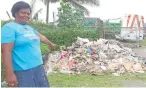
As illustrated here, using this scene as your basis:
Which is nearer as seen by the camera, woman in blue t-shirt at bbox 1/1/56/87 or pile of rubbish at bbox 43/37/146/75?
woman in blue t-shirt at bbox 1/1/56/87

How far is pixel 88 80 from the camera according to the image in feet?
34.3

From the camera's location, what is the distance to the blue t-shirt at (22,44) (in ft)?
15.0

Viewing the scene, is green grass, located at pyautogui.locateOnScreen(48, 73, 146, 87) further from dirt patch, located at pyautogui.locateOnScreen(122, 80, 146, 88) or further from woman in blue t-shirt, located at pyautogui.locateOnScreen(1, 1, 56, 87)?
woman in blue t-shirt, located at pyautogui.locateOnScreen(1, 1, 56, 87)

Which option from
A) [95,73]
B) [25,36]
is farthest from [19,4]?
[95,73]

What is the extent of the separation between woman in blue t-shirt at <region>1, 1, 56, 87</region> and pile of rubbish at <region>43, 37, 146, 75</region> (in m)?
6.92

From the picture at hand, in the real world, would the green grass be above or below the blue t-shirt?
below

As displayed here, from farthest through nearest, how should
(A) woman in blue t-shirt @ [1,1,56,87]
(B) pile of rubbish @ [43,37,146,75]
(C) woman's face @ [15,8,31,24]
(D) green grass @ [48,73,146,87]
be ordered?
1. (B) pile of rubbish @ [43,37,146,75]
2. (D) green grass @ [48,73,146,87]
3. (C) woman's face @ [15,8,31,24]
4. (A) woman in blue t-shirt @ [1,1,56,87]

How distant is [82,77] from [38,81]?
6.05m

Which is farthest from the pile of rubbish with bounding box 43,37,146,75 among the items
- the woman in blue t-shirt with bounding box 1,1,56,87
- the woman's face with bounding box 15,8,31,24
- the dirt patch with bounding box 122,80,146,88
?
the woman's face with bounding box 15,8,31,24

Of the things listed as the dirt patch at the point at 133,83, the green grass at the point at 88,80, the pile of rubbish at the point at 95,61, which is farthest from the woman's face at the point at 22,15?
the pile of rubbish at the point at 95,61

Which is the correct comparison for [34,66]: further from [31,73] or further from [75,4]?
[75,4]

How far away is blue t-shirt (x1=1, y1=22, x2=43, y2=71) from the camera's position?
15.0 ft

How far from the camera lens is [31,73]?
4.87 metres

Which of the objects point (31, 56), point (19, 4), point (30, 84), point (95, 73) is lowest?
point (95, 73)
